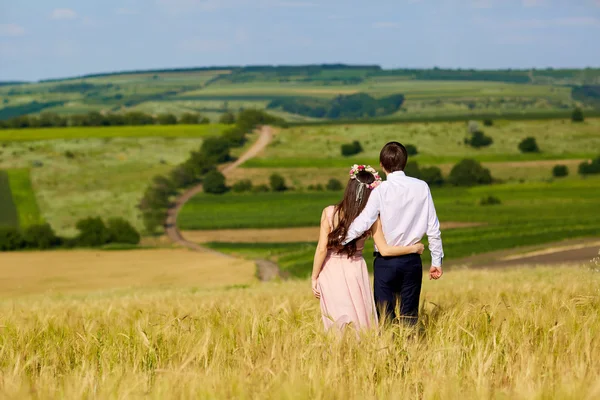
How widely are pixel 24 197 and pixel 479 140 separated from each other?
6224 centimetres

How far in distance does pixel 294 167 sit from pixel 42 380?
106088 millimetres

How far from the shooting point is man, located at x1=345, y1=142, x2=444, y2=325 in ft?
26.0

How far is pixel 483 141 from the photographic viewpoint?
12081 centimetres

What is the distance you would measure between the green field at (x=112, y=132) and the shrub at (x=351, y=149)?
24.2 meters

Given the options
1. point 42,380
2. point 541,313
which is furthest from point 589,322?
point 42,380

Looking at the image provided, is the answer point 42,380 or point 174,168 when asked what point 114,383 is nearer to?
point 42,380

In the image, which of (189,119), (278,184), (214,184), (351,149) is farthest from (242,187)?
(189,119)

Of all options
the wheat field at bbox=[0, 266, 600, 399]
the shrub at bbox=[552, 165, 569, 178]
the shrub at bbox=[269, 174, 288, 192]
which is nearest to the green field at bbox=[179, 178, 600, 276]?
the shrub at bbox=[269, 174, 288, 192]

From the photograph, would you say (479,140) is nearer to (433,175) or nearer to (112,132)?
(433,175)

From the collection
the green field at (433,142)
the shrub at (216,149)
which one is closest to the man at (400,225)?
the green field at (433,142)

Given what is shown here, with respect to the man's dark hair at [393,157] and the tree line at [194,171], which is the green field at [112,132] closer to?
the tree line at [194,171]

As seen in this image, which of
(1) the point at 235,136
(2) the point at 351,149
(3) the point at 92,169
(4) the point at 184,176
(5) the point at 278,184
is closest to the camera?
(5) the point at 278,184

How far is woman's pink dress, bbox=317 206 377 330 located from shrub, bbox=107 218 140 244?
76309 millimetres

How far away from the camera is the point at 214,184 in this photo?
338ft
